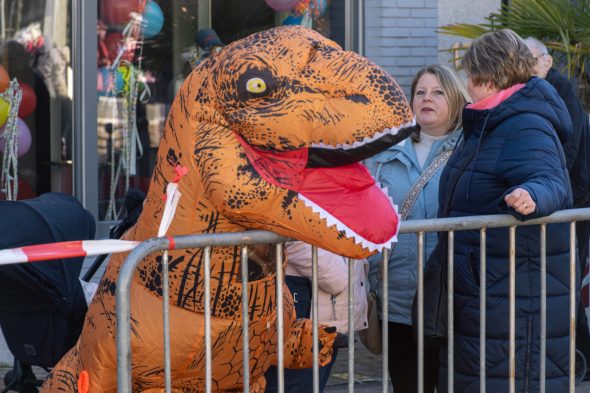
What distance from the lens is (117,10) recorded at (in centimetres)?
755

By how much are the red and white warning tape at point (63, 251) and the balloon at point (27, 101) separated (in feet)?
14.5

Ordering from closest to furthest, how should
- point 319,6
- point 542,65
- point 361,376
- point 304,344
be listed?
point 304,344 < point 542,65 < point 361,376 < point 319,6

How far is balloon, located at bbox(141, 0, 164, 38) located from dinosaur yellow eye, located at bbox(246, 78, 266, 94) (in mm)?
4887

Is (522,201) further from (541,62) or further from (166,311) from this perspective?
(541,62)

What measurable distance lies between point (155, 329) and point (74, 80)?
4.69m

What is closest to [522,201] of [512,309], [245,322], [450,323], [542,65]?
[512,309]

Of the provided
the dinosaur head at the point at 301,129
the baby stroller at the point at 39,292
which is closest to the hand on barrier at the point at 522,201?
the dinosaur head at the point at 301,129

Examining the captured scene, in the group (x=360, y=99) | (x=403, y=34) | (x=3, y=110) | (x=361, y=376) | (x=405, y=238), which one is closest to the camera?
(x=360, y=99)

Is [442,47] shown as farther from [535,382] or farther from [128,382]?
[128,382]

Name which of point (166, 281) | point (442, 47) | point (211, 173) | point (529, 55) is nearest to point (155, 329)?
point (166, 281)

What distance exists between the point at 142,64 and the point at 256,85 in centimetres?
490

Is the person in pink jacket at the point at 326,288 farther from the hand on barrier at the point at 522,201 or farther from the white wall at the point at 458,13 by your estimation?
the white wall at the point at 458,13

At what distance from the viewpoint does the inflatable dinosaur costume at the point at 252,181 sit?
292cm

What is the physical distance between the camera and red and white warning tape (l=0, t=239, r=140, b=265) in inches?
119
